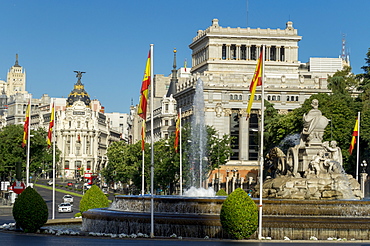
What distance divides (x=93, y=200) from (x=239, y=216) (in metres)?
18.5

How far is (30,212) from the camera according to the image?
4716cm

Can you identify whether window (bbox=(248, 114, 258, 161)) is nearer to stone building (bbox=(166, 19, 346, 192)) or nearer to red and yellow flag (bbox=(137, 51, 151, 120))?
stone building (bbox=(166, 19, 346, 192))

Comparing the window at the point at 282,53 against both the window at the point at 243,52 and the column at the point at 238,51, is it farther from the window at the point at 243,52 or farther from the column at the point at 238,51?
the column at the point at 238,51

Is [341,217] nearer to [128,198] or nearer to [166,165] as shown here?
[128,198]

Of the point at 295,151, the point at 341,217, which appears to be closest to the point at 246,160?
the point at 295,151

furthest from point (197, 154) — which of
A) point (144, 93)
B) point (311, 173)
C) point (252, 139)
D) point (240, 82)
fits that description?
point (144, 93)

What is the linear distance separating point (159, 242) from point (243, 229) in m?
4.22

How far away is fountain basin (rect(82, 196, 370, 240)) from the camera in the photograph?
42781 mm

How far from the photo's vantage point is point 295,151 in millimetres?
53656

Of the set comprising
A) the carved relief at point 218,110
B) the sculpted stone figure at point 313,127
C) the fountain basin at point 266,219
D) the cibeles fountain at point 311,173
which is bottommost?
the fountain basin at point 266,219

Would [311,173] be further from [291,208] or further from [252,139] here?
[252,139]

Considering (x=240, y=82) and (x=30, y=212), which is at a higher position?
(x=240, y=82)

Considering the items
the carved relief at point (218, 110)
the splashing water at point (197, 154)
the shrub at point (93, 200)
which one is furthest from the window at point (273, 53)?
the shrub at point (93, 200)

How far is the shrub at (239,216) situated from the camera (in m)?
41.8
